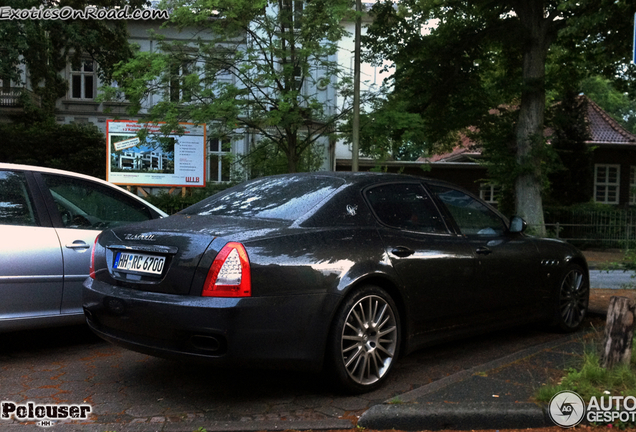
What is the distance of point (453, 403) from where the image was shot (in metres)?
3.74

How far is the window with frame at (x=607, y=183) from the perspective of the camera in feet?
104

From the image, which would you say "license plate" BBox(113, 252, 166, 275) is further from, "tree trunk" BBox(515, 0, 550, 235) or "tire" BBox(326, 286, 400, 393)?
"tree trunk" BBox(515, 0, 550, 235)

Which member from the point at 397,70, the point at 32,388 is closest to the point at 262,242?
the point at 32,388

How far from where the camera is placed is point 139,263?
160 inches

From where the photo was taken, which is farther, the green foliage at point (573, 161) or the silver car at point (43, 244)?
the green foliage at point (573, 161)

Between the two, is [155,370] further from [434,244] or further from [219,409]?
[434,244]

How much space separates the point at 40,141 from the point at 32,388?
23.7 meters

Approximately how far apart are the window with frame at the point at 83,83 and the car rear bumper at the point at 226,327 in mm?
29798

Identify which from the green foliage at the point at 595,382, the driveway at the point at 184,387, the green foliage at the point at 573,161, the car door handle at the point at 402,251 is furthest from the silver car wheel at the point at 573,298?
the green foliage at the point at 573,161

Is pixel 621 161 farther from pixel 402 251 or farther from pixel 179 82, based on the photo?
pixel 402 251

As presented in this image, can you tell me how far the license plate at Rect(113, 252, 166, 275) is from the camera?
13.0 feet

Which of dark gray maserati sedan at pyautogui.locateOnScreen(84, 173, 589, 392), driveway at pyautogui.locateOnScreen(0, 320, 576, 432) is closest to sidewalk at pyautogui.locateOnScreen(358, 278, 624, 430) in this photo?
driveway at pyautogui.locateOnScreen(0, 320, 576, 432)

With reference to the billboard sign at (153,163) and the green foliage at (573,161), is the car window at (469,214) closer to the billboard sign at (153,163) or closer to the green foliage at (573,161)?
the billboard sign at (153,163)

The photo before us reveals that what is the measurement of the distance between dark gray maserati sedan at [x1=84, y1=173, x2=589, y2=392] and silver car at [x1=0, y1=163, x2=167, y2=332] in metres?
0.95
